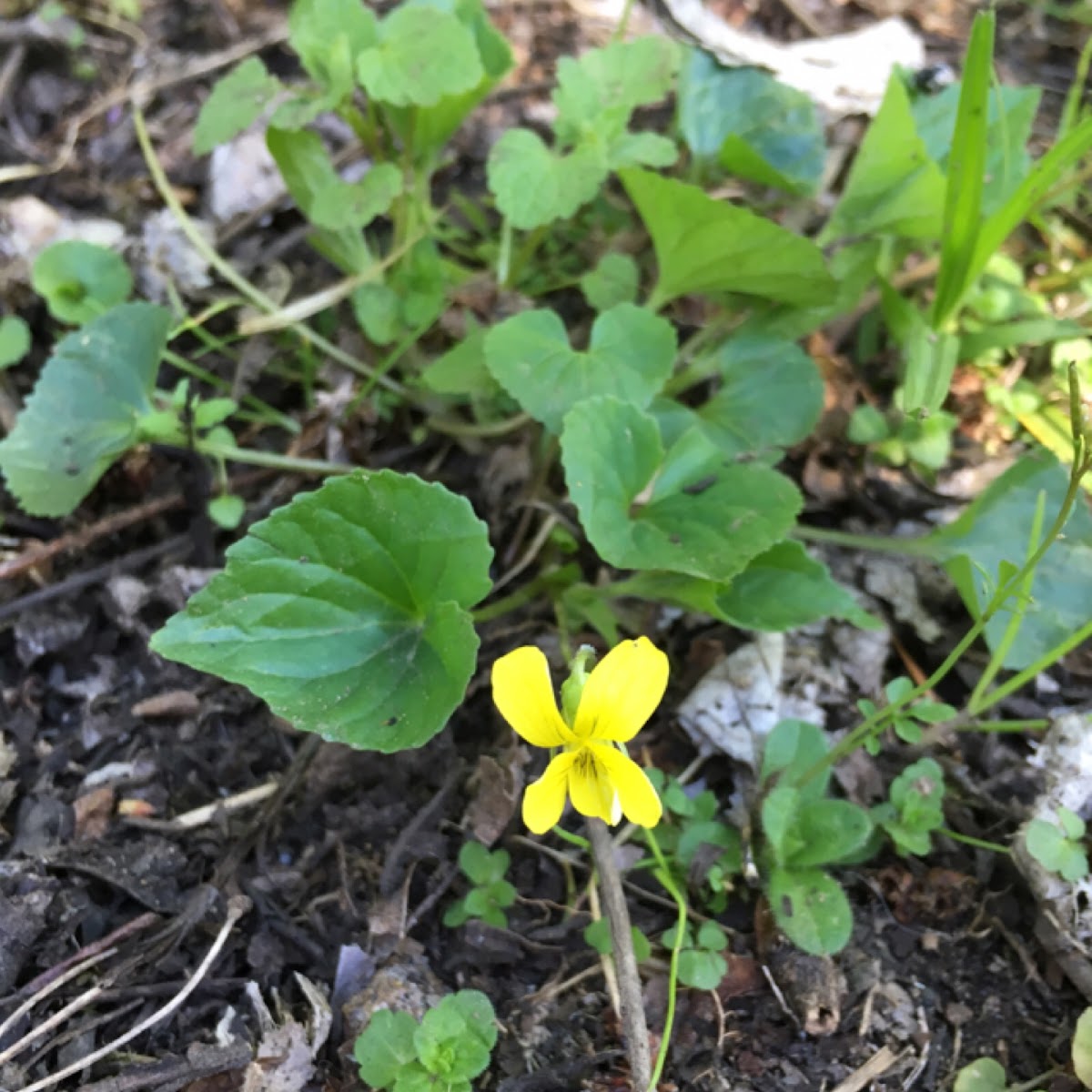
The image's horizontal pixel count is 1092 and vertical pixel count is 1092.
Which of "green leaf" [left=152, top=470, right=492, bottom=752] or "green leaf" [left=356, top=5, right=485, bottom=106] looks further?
"green leaf" [left=356, top=5, right=485, bottom=106]

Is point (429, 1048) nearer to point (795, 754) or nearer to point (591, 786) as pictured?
point (591, 786)

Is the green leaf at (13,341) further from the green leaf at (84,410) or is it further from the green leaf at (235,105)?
the green leaf at (235,105)

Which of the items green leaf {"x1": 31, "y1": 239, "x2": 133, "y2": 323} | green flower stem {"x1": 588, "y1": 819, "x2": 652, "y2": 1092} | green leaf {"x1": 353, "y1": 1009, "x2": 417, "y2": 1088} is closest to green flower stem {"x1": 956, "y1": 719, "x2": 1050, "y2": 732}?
green flower stem {"x1": 588, "y1": 819, "x2": 652, "y2": 1092}

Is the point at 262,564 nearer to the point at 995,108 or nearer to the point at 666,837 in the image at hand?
the point at 666,837

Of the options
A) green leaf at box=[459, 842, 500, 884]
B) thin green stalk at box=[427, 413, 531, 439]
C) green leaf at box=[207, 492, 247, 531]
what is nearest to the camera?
green leaf at box=[459, 842, 500, 884]

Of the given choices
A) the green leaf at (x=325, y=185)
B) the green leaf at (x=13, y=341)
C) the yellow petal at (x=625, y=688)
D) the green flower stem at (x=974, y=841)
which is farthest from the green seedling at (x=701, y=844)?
the green leaf at (x=13, y=341)

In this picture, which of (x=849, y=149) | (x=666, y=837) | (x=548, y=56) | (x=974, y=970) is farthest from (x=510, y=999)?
(x=548, y=56)

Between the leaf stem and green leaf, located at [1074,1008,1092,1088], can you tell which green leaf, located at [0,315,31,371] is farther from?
green leaf, located at [1074,1008,1092,1088]
